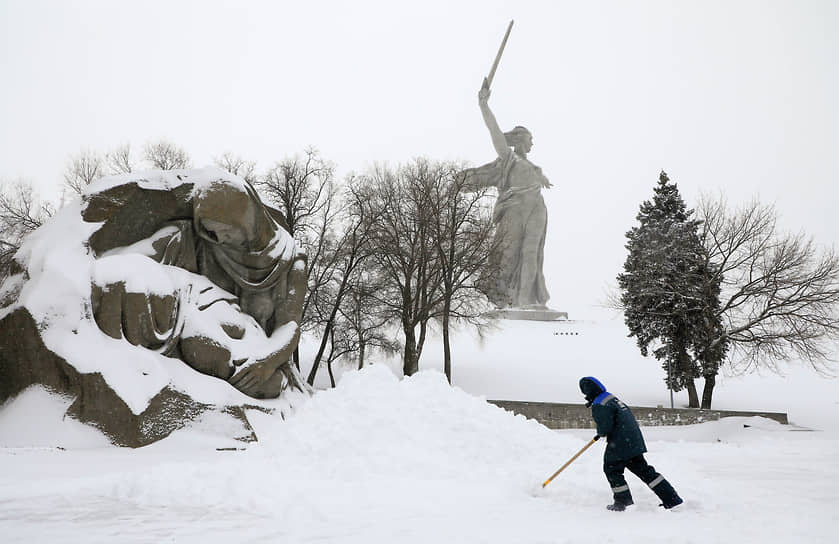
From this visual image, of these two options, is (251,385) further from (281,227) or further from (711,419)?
(711,419)

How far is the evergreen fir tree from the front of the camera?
20.8 metres

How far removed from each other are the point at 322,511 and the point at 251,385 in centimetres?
538

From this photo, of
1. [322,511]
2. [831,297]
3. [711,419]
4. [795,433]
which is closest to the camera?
[322,511]

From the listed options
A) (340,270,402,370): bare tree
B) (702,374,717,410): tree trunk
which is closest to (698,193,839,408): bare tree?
(702,374,717,410): tree trunk

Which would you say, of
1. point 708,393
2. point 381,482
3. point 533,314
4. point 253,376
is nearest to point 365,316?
point 708,393

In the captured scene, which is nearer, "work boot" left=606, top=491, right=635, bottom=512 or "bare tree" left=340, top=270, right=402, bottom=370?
"work boot" left=606, top=491, right=635, bottom=512

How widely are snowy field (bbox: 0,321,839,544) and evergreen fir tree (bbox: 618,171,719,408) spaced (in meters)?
10.0

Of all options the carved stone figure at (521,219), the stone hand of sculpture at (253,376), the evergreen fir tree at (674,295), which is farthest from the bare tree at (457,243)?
the carved stone figure at (521,219)

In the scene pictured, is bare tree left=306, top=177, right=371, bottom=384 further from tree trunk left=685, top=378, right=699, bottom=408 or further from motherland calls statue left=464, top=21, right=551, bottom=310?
motherland calls statue left=464, top=21, right=551, bottom=310

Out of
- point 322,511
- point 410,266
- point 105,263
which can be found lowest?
point 322,511

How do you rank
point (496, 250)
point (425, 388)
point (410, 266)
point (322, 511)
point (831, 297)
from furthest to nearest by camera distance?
1. point (496, 250)
2. point (410, 266)
3. point (831, 297)
4. point (425, 388)
5. point (322, 511)

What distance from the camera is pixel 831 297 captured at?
1927 centimetres

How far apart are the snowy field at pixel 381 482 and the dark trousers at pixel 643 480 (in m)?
0.15

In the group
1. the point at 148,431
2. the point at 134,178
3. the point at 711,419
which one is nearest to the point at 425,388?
the point at 148,431
